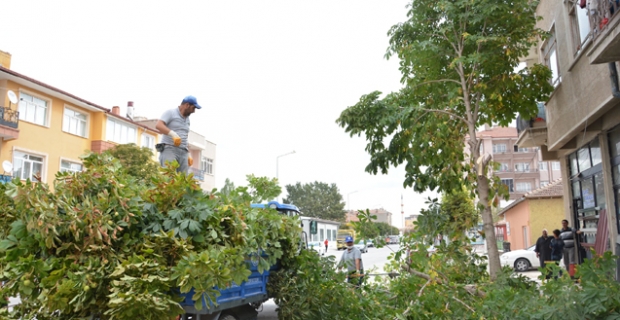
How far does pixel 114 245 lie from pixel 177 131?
2.64m

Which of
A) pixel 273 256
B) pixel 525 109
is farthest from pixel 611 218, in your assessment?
pixel 273 256

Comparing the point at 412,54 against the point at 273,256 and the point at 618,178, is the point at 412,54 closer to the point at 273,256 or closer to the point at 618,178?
the point at 618,178

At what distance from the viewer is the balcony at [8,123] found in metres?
22.0

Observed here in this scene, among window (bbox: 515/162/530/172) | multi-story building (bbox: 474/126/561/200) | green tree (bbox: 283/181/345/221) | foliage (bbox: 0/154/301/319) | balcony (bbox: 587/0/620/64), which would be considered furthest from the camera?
green tree (bbox: 283/181/345/221)

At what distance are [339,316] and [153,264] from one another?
2744mm

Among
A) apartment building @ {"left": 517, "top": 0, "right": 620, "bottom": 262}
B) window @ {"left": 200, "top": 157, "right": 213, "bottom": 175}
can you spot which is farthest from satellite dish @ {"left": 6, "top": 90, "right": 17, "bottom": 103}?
apartment building @ {"left": 517, "top": 0, "right": 620, "bottom": 262}

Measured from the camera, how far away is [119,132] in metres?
31.5

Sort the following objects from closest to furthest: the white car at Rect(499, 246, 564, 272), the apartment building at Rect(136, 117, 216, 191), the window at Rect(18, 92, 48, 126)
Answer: the white car at Rect(499, 246, 564, 272), the window at Rect(18, 92, 48, 126), the apartment building at Rect(136, 117, 216, 191)

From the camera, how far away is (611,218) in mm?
10078

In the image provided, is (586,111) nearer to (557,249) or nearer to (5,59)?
(557,249)

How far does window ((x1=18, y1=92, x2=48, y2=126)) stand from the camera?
24.1 m

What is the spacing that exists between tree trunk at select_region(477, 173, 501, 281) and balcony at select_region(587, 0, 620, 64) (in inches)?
103

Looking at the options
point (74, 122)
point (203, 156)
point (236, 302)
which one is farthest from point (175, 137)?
point (203, 156)

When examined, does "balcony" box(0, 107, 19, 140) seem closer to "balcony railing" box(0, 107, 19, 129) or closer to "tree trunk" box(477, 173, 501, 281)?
"balcony railing" box(0, 107, 19, 129)
